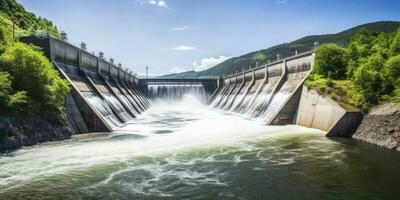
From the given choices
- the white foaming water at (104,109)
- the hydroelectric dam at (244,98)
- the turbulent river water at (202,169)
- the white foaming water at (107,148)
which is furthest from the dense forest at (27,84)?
the white foaming water at (104,109)

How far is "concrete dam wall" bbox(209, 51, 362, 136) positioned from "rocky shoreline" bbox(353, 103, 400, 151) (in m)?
1.10

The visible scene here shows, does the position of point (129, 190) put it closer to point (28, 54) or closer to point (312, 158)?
point (312, 158)

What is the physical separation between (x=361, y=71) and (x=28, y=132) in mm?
28883

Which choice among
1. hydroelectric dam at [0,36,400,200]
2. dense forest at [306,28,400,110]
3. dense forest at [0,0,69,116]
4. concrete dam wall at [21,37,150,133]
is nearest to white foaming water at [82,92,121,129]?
concrete dam wall at [21,37,150,133]

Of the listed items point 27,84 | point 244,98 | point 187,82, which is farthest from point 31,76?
point 187,82

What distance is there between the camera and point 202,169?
19.2 m

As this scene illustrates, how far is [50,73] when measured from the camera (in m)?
30.0

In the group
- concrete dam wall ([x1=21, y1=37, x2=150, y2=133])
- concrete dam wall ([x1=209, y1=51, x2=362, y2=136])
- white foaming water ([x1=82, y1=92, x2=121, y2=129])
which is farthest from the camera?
white foaming water ([x1=82, y1=92, x2=121, y2=129])

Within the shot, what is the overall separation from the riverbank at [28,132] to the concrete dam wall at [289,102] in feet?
72.7

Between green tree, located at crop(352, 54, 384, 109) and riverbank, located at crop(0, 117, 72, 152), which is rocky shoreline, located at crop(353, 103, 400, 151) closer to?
green tree, located at crop(352, 54, 384, 109)

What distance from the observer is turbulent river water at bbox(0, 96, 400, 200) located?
1492 centimetres

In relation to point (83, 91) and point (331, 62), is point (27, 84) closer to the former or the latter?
point (83, 91)

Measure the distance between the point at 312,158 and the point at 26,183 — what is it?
16297 millimetres

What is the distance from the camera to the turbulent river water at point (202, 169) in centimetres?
1492
